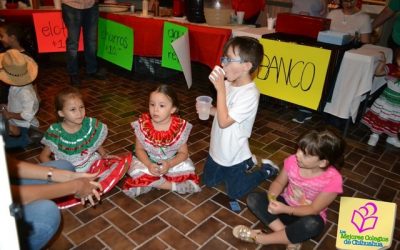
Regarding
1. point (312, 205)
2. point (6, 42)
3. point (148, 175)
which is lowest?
point (148, 175)

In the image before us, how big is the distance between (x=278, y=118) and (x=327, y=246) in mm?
2038

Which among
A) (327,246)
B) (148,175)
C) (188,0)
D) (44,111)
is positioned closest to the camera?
(327,246)

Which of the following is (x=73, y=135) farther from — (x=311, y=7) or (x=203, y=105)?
(x=311, y=7)

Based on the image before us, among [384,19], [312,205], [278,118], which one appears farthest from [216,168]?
[384,19]

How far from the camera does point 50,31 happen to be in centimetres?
441

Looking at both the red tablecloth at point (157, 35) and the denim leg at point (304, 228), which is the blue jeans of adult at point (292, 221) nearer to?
the denim leg at point (304, 228)

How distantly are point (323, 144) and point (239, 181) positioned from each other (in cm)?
77

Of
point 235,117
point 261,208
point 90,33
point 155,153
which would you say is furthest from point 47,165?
point 90,33

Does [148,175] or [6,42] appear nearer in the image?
[148,175]

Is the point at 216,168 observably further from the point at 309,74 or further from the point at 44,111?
the point at 44,111

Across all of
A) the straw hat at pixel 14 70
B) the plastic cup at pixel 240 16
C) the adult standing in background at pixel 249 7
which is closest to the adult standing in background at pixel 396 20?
the adult standing in background at pixel 249 7

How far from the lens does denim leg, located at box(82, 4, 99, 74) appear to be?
13.9ft

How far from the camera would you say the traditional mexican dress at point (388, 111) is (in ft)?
10.2

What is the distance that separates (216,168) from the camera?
2.43 metres
